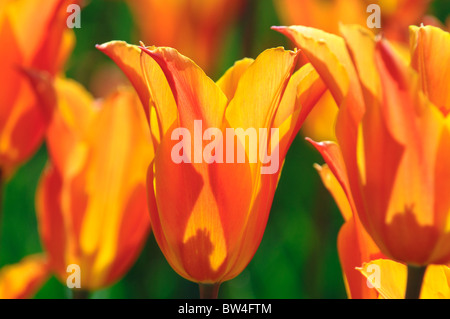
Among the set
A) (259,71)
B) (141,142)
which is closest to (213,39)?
(141,142)

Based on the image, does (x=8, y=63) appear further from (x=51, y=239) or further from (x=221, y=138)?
(x=221, y=138)

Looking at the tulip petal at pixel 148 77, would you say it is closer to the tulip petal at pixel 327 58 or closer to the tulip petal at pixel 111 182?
the tulip petal at pixel 327 58

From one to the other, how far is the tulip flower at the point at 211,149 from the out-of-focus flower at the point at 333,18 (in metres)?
0.60

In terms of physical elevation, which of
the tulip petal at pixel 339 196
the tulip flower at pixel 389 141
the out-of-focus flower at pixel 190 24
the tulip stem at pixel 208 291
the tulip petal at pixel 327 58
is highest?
the out-of-focus flower at pixel 190 24

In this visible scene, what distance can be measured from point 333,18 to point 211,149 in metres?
0.72

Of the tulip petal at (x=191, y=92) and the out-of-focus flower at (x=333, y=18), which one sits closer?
the tulip petal at (x=191, y=92)

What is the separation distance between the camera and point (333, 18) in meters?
1.07

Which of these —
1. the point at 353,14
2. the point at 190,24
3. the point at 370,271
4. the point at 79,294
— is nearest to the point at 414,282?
the point at 370,271

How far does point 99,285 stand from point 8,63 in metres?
0.21

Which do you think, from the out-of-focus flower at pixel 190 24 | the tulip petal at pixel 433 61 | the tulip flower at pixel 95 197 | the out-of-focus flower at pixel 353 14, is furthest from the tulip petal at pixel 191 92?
the out-of-focus flower at pixel 190 24

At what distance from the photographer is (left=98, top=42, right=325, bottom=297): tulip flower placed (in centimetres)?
38

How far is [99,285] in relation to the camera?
0.63m

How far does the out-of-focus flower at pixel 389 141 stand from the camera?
0.32 metres
